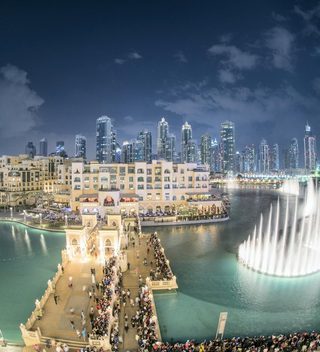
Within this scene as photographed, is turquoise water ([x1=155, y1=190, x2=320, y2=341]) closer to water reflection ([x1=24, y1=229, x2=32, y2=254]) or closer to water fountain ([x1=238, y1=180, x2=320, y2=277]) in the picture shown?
water fountain ([x1=238, y1=180, x2=320, y2=277])

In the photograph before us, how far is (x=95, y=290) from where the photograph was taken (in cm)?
2464

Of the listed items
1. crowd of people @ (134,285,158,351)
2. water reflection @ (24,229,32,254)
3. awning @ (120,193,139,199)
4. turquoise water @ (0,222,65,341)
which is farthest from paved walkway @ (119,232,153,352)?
awning @ (120,193,139,199)

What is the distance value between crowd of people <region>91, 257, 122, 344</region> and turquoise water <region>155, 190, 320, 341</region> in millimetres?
3437

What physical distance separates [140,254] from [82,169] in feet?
114

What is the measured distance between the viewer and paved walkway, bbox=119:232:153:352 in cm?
1862

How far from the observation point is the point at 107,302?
2127 centimetres

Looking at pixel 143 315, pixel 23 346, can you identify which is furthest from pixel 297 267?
pixel 23 346

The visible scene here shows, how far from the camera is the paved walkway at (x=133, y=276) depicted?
18625mm

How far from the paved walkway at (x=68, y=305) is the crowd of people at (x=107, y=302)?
89 cm

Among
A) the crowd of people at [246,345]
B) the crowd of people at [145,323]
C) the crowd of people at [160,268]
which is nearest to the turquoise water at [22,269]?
the crowd of people at [145,323]

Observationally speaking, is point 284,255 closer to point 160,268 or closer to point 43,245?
point 160,268

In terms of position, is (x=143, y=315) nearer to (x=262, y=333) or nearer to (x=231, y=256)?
(x=262, y=333)

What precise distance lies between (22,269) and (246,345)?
24.1 meters

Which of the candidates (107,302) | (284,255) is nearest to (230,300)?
(107,302)
